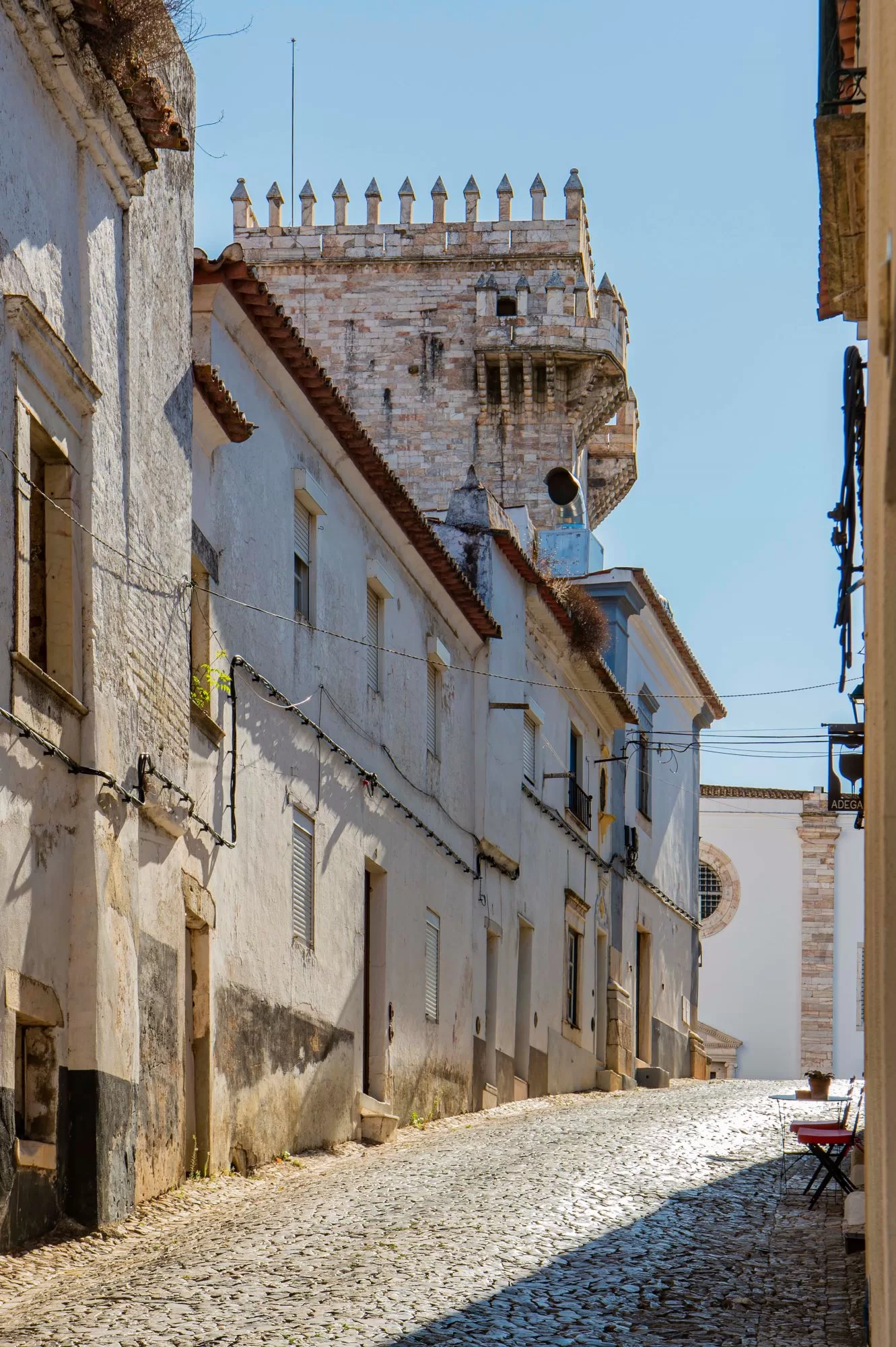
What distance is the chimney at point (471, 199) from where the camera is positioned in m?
42.1

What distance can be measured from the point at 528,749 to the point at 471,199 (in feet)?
63.2

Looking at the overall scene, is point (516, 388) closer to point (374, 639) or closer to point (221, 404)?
point (374, 639)

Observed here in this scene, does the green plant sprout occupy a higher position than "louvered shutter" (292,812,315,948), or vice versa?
the green plant sprout

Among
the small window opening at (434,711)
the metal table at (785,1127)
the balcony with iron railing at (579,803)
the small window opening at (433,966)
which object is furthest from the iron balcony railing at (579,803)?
the small window opening at (433,966)

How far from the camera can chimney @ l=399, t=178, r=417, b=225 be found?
41688 mm

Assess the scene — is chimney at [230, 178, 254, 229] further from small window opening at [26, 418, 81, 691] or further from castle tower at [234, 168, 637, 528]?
small window opening at [26, 418, 81, 691]

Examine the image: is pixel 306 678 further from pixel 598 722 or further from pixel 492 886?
pixel 598 722

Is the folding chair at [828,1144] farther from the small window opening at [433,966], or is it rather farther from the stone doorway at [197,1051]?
the small window opening at [433,966]

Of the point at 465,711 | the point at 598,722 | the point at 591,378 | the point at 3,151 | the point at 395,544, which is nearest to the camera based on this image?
the point at 3,151

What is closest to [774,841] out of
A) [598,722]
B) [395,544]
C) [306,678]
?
[598,722]

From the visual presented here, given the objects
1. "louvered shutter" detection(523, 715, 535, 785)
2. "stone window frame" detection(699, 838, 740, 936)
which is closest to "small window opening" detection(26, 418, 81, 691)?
"louvered shutter" detection(523, 715, 535, 785)

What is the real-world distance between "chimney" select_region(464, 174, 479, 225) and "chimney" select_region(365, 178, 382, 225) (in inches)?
71.1

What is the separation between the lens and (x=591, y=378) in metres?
41.0

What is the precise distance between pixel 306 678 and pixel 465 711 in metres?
6.49
